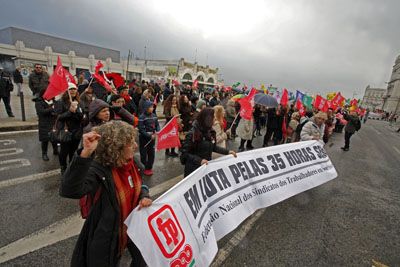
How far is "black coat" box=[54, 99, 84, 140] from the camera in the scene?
3.83 metres

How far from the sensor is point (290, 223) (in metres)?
3.41

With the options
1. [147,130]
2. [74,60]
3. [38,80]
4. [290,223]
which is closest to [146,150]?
[147,130]

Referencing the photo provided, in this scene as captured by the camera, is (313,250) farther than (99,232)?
Yes

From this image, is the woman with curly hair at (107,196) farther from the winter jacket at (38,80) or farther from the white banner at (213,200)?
the winter jacket at (38,80)

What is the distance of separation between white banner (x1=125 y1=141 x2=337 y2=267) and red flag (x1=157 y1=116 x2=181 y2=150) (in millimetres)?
1746

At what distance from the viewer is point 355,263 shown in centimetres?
274

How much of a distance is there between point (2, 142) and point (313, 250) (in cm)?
756

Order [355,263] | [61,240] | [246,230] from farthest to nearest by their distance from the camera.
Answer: [246,230], [355,263], [61,240]

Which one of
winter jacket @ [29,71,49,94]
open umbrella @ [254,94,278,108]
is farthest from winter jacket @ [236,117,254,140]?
winter jacket @ [29,71,49,94]

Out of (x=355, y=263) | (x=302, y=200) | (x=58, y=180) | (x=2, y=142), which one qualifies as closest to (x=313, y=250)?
(x=355, y=263)

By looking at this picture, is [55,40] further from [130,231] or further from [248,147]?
[130,231]

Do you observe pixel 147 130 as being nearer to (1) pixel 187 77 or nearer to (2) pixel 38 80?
(2) pixel 38 80

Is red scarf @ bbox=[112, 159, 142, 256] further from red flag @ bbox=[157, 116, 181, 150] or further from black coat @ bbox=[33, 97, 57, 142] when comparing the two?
black coat @ bbox=[33, 97, 57, 142]

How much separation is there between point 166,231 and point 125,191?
482 mm
